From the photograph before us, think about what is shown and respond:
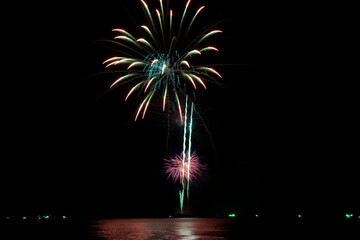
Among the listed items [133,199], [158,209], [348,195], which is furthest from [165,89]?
[348,195]

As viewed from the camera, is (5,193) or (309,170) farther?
(309,170)

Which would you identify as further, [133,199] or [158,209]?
[133,199]

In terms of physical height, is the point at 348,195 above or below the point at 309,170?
below

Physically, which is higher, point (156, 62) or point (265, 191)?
point (156, 62)

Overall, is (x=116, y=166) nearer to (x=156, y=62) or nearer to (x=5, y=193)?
(x=5, y=193)

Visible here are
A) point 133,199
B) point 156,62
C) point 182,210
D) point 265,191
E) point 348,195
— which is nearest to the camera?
point 156,62

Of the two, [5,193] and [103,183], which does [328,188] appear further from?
[5,193]

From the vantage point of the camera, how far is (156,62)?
22.8 metres

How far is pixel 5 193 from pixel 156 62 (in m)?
37.4

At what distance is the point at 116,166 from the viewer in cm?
5781

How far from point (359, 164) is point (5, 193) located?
54010 millimetres

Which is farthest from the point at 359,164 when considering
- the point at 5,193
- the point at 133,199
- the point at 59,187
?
the point at 5,193

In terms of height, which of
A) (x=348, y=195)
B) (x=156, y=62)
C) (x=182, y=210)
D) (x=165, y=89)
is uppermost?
(x=156, y=62)

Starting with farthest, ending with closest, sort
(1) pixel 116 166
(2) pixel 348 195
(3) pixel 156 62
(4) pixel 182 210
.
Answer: (1) pixel 116 166 < (2) pixel 348 195 < (4) pixel 182 210 < (3) pixel 156 62
